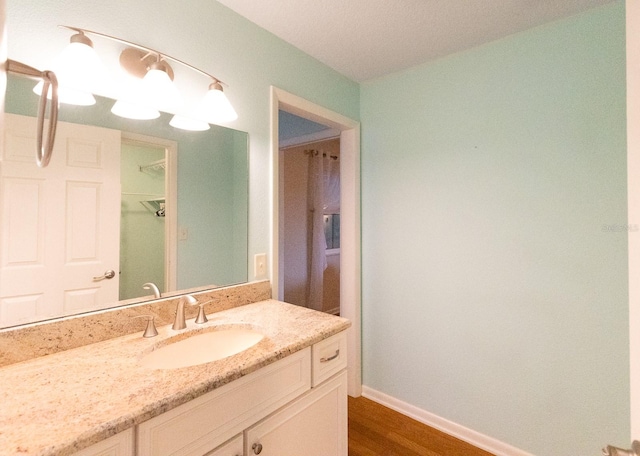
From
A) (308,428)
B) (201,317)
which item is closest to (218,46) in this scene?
(201,317)

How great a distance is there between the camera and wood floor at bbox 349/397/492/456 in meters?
1.63

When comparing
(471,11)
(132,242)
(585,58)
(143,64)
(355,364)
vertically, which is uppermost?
(471,11)

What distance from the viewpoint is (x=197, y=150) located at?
136 centimetres

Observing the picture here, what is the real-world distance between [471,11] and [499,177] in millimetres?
832

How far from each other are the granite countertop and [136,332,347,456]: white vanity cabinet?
5 cm

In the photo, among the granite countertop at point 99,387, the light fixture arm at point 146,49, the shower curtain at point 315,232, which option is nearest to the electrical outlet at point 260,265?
the granite countertop at point 99,387

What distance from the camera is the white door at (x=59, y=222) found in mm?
888

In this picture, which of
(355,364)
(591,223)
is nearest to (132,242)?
(355,364)

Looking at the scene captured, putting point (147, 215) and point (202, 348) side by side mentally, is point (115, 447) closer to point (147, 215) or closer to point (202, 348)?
point (202, 348)

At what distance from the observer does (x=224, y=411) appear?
80 centimetres

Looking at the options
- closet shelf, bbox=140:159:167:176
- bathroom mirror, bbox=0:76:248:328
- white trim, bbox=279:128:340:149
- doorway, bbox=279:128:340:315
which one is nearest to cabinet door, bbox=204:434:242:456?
bathroom mirror, bbox=0:76:248:328

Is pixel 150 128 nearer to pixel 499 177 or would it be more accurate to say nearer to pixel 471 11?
pixel 471 11

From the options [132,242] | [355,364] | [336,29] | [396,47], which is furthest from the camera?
[355,364]

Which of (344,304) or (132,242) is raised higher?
(132,242)
